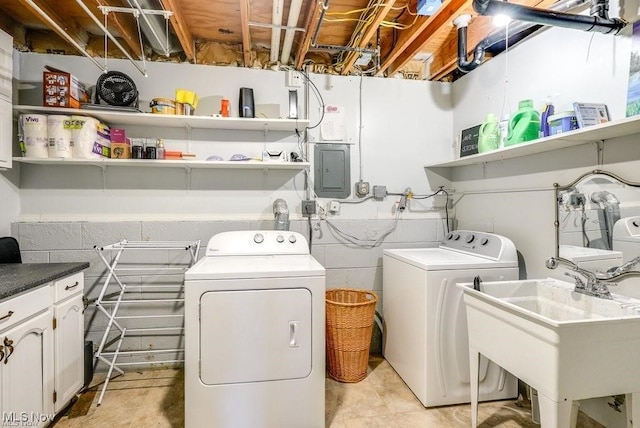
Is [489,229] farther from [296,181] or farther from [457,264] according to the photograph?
[296,181]

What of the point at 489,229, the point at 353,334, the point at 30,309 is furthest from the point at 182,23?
the point at 489,229

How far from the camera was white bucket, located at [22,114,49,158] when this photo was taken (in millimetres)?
2213

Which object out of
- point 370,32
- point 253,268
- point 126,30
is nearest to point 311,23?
point 370,32

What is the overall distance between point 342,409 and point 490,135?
7.04ft

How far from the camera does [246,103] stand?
254cm

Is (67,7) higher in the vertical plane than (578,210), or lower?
higher

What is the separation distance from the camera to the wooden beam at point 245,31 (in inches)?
76.8

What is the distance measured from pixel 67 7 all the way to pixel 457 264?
3188 mm

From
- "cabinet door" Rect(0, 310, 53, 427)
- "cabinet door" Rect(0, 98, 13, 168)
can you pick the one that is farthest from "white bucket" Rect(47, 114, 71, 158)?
"cabinet door" Rect(0, 310, 53, 427)

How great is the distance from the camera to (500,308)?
1.60 metres

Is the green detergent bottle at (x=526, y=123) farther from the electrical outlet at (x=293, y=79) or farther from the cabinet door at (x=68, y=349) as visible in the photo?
the cabinet door at (x=68, y=349)

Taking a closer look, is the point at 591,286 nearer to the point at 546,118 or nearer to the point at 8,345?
the point at 546,118

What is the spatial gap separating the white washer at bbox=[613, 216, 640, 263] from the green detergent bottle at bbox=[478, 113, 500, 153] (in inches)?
34.8

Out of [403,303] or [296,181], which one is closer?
[403,303]
